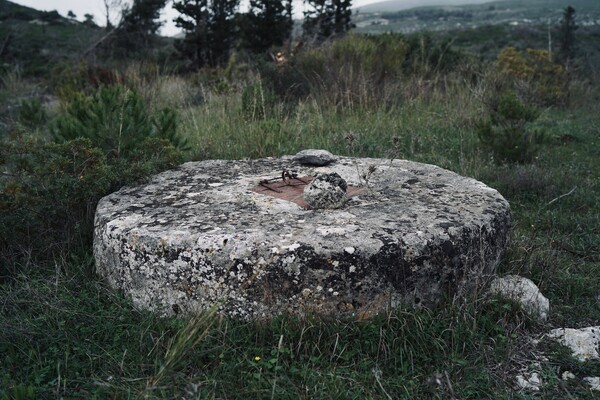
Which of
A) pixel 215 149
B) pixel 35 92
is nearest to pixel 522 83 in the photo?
pixel 215 149

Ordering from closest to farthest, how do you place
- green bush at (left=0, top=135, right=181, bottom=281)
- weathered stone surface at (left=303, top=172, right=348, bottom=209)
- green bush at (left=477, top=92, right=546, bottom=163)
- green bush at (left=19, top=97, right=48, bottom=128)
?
weathered stone surface at (left=303, top=172, right=348, bottom=209) → green bush at (left=0, top=135, right=181, bottom=281) → green bush at (left=477, top=92, right=546, bottom=163) → green bush at (left=19, top=97, right=48, bottom=128)

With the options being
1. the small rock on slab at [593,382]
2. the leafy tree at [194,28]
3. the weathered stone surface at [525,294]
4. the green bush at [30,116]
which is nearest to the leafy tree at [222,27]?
the leafy tree at [194,28]

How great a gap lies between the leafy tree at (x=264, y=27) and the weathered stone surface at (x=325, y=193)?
639 inches

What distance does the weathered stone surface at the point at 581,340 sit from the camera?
2.57 m

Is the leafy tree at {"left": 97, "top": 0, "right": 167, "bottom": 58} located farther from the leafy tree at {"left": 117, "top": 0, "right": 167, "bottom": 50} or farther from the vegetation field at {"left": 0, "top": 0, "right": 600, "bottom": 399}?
the vegetation field at {"left": 0, "top": 0, "right": 600, "bottom": 399}

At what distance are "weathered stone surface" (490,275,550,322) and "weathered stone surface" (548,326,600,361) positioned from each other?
0.45 ft

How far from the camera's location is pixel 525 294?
9.48ft

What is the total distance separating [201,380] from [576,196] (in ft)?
12.5

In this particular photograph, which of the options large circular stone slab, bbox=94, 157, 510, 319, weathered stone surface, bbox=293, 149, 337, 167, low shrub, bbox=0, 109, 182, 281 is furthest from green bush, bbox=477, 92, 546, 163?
low shrub, bbox=0, 109, 182, 281

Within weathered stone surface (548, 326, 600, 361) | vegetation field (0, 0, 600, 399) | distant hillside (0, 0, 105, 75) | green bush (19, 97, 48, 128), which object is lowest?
weathered stone surface (548, 326, 600, 361)

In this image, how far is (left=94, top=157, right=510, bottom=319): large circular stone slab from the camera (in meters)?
2.52

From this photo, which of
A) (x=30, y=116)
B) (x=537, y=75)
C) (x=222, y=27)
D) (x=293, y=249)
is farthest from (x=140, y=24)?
(x=293, y=249)

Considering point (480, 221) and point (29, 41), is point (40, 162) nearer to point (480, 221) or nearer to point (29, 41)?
point (480, 221)

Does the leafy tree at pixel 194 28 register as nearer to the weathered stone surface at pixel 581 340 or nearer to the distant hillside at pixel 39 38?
the distant hillside at pixel 39 38
